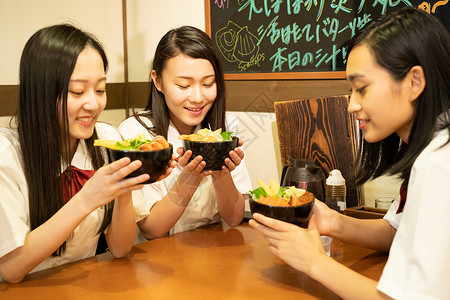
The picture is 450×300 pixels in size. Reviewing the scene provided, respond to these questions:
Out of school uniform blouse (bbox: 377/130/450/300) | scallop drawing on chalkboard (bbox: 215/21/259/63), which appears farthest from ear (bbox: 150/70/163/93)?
school uniform blouse (bbox: 377/130/450/300)

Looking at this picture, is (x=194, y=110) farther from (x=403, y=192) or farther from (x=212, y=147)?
(x=403, y=192)

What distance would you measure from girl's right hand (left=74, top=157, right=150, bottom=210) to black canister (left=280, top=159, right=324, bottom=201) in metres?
0.85

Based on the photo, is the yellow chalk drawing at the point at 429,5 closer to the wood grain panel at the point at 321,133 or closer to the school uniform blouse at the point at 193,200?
the wood grain panel at the point at 321,133

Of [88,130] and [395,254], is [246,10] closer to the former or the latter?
[88,130]

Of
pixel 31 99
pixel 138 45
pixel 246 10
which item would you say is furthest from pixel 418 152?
pixel 138 45

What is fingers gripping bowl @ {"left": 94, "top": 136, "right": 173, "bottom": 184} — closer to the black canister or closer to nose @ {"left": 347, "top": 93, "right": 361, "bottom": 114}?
nose @ {"left": 347, "top": 93, "right": 361, "bottom": 114}

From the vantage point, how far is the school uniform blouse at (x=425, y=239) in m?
0.95

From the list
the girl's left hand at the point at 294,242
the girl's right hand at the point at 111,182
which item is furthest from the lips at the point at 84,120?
the girl's left hand at the point at 294,242

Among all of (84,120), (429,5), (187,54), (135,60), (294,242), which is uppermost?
(429,5)

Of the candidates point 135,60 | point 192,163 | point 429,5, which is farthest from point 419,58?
point 135,60

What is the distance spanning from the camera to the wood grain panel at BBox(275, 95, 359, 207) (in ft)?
7.73

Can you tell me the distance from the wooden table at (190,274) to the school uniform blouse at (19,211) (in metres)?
0.14

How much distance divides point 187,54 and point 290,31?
0.97 meters

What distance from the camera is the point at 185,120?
6.44 ft
